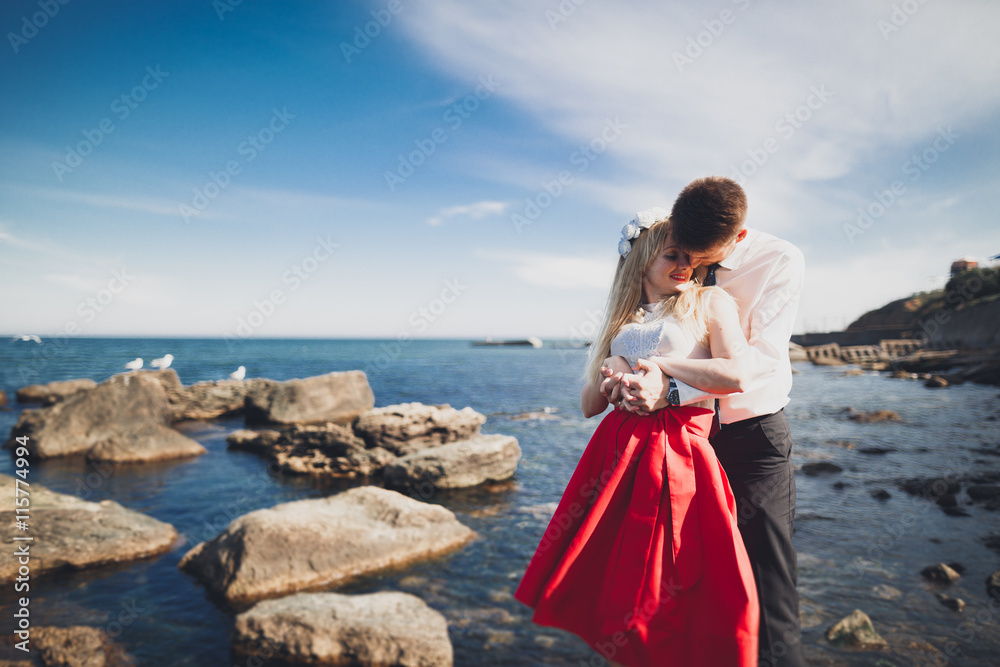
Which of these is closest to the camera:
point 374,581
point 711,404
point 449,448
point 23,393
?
point 711,404

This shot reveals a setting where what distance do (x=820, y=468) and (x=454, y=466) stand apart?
334 inches

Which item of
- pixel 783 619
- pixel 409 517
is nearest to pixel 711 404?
pixel 783 619

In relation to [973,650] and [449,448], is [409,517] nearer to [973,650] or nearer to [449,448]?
[449,448]

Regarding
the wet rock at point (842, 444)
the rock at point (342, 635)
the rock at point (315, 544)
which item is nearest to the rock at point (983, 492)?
the wet rock at point (842, 444)

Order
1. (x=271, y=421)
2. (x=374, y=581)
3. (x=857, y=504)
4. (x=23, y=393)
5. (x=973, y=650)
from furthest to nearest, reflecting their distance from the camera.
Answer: (x=23, y=393) → (x=271, y=421) → (x=857, y=504) → (x=374, y=581) → (x=973, y=650)

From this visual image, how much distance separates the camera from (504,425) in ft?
62.1

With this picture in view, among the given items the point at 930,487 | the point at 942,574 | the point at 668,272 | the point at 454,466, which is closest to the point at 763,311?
the point at 668,272

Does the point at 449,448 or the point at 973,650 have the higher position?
the point at 449,448

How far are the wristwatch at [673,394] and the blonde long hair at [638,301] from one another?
0.82 feet

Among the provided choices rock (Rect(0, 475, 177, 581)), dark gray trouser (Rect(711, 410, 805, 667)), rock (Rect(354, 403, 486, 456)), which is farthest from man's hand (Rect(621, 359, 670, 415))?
rock (Rect(354, 403, 486, 456))

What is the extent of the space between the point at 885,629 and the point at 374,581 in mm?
5964

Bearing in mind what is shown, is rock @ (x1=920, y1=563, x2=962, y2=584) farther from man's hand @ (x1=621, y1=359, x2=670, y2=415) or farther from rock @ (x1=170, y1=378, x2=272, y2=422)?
rock @ (x1=170, y1=378, x2=272, y2=422)

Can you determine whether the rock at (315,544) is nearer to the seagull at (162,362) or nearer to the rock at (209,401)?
the rock at (209,401)

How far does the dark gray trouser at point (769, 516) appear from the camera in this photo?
2305mm
